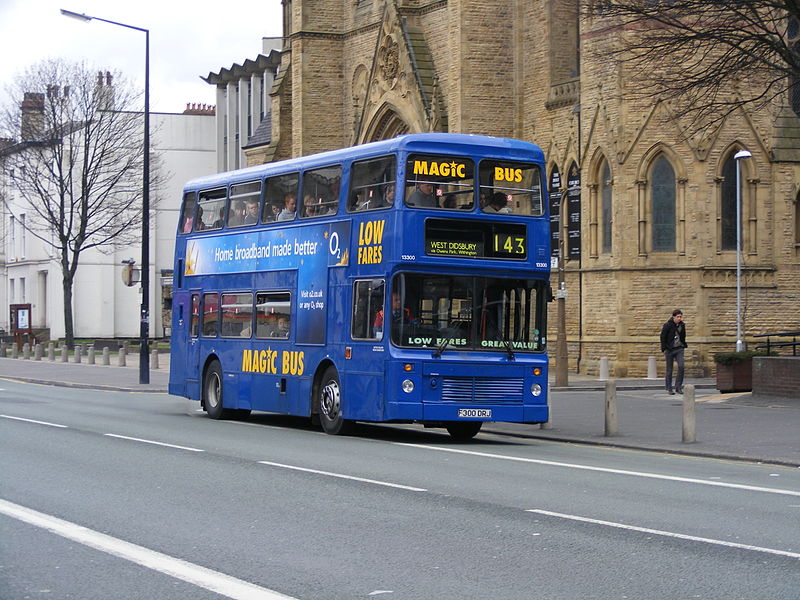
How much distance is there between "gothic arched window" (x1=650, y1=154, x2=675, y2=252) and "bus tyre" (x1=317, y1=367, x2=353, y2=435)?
1879 centimetres

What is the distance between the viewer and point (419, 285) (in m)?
18.0

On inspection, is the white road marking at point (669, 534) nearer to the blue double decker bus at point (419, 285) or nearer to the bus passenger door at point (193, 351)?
the blue double decker bus at point (419, 285)

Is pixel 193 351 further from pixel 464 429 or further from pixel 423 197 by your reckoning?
pixel 423 197

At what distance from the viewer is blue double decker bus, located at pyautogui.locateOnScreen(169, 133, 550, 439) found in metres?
18.1

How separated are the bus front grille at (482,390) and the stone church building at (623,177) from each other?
14593 mm

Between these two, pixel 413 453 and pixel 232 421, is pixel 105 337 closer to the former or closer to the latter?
pixel 232 421

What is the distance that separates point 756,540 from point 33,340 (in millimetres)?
60017

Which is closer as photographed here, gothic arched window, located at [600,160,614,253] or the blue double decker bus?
the blue double decker bus

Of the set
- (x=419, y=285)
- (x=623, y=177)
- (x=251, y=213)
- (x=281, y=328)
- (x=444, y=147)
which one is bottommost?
(x=281, y=328)

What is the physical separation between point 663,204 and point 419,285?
1996cm

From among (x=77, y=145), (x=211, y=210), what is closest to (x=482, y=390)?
(x=211, y=210)

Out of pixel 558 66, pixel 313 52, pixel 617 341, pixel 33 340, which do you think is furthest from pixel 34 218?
pixel 617 341

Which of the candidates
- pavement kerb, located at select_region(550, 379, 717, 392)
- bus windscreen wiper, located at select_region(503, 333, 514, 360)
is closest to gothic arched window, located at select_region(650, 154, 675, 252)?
pavement kerb, located at select_region(550, 379, 717, 392)

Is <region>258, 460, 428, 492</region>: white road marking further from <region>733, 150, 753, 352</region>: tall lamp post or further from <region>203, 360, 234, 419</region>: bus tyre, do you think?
<region>733, 150, 753, 352</region>: tall lamp post
